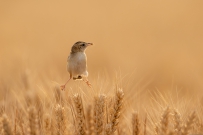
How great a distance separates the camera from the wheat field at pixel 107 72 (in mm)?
2617

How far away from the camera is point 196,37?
37.7ft

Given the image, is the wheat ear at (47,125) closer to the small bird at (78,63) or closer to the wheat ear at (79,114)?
the wheat ear at (79,114)

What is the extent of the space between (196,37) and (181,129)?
9.35 m

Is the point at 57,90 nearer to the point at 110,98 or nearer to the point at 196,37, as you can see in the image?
the point at 110,98

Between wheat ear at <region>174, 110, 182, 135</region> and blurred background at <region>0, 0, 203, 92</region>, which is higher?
blurred background at <region>0, 0, 203, 92</region>

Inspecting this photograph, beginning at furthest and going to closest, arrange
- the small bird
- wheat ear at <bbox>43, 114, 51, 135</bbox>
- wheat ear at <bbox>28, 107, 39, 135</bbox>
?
the small bird → wheat ear at <bbox>43, 114, 51, 135</bbox> → wheat ear at <bbox>28, 107, 39, 135</bbox>

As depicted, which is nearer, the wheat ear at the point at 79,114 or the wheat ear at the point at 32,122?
the wheat ear at the point at 32,122

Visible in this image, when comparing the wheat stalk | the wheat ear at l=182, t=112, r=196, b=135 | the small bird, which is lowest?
the wheat ear at l=182, t=112, r=196, b=135

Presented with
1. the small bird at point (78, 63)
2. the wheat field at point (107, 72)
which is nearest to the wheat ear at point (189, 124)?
the wheat field at point (107, 72)

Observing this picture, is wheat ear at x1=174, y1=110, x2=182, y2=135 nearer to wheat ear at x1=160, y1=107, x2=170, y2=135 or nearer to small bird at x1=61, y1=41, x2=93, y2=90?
wheat ear at x1=160, y1=107, x2=170, y2=135

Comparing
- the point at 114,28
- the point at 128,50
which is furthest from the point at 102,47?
the point at 114,28

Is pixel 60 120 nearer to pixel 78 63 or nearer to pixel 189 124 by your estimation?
pixel 189 124

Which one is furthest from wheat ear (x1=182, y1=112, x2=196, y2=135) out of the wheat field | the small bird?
the small bird

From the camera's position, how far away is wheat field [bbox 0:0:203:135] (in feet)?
8.59
